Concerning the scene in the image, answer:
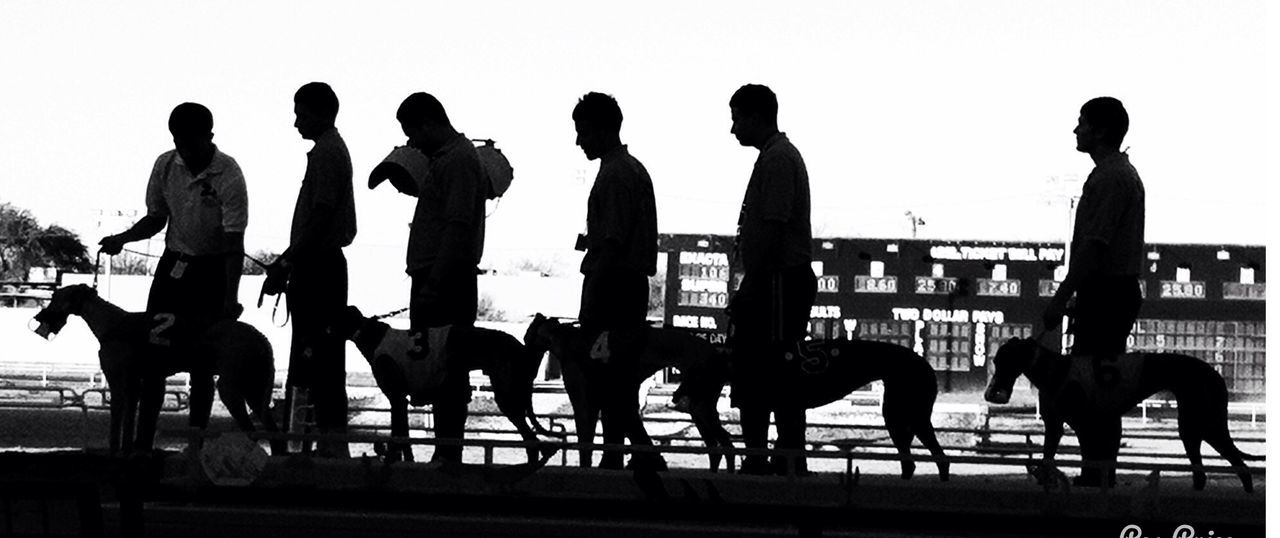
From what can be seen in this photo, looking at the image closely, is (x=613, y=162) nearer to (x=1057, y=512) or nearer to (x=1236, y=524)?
(x=1057, y=512)

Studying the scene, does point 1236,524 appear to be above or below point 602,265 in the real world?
below

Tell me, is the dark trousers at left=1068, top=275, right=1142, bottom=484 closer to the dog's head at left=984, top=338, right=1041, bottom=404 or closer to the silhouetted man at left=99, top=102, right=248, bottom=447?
the dog's head at left=984, top=338, right=1041, bottom=404

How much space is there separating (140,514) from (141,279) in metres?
52.4

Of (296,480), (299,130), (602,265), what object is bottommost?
(296,480)

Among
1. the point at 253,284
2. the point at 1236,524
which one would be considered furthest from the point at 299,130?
the point at 253,284

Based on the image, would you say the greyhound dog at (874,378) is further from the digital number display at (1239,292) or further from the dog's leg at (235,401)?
the digital number display at (1239,292)

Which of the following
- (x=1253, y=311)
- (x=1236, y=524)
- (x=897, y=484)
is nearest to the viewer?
(x=1236, y=524)

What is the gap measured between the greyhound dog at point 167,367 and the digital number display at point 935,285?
27604 mm

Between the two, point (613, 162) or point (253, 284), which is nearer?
point (613, 162)

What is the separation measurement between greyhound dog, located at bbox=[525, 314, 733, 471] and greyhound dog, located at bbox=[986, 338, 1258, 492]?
120 cm

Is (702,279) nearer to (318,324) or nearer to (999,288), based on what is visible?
(999,288)

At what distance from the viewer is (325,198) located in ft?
26.8

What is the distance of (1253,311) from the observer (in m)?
36.0

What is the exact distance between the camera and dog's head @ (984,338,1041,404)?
7.88 meters
